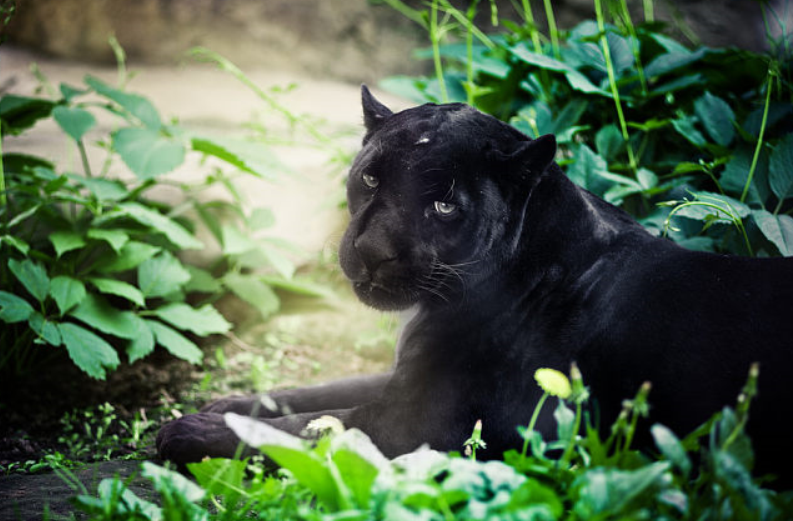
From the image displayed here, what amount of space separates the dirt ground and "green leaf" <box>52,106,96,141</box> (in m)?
0.77

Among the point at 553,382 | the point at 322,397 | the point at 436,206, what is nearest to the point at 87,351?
the point at 322,397

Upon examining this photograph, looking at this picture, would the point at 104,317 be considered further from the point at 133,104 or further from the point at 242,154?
the point at 133,104

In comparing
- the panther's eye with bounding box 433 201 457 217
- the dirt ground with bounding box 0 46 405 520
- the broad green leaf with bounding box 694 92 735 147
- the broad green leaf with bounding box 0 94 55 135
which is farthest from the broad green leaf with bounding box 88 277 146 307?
the broad green leaf with bounding box 694 92 735 147

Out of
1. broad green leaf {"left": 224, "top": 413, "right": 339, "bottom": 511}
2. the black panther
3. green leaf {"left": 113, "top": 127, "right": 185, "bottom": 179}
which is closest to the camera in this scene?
broad green leaf {"left": 224, "top": 413, "right": 339, "bottom": 511}

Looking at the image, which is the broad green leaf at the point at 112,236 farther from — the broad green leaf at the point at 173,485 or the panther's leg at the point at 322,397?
the broad green leaf at the point at 173,485

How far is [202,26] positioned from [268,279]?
3.21 meters

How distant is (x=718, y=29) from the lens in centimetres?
607

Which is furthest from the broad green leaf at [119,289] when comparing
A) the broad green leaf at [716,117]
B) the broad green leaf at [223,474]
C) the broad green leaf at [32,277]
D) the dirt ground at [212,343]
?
the broad green leaf at [716,117]

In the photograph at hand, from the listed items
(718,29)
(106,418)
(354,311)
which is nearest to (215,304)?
(354,311)

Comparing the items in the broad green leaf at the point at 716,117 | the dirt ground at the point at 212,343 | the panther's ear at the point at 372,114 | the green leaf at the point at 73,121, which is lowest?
the dirt ground at the point at 212,343

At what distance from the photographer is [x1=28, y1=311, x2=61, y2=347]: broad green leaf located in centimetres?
284

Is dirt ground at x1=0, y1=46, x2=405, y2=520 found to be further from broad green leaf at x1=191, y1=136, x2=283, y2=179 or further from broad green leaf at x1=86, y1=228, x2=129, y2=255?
broad green leaf at x1=86, y1=228, x2=129, y2=255

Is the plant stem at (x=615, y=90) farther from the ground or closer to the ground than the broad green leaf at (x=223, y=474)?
farther from the ground

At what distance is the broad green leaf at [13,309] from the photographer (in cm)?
283
